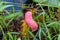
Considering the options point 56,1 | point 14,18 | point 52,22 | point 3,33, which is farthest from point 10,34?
point 56,1

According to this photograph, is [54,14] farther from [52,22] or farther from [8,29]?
[8,29]

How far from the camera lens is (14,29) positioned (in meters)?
1.78

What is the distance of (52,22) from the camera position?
5.62ft

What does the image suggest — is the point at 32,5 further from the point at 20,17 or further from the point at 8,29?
the point at 8,29

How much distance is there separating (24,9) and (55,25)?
0.25m

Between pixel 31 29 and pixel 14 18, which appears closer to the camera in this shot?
pixel 31 29

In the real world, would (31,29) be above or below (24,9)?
below

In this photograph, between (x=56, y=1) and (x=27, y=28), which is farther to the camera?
(x=56, y=1)

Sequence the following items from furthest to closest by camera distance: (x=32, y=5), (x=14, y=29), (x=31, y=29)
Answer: (x=32, y=5), (x=14, y=29), (x=31, y=29)

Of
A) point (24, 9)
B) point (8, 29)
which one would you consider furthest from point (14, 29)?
point (24, 9)

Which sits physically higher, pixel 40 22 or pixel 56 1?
pixel 56 1

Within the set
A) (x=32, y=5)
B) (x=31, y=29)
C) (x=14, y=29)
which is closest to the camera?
(x=31, y=29)

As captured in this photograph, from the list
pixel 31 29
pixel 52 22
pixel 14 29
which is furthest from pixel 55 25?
pixel 14 29

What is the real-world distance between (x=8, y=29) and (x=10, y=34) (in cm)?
9
